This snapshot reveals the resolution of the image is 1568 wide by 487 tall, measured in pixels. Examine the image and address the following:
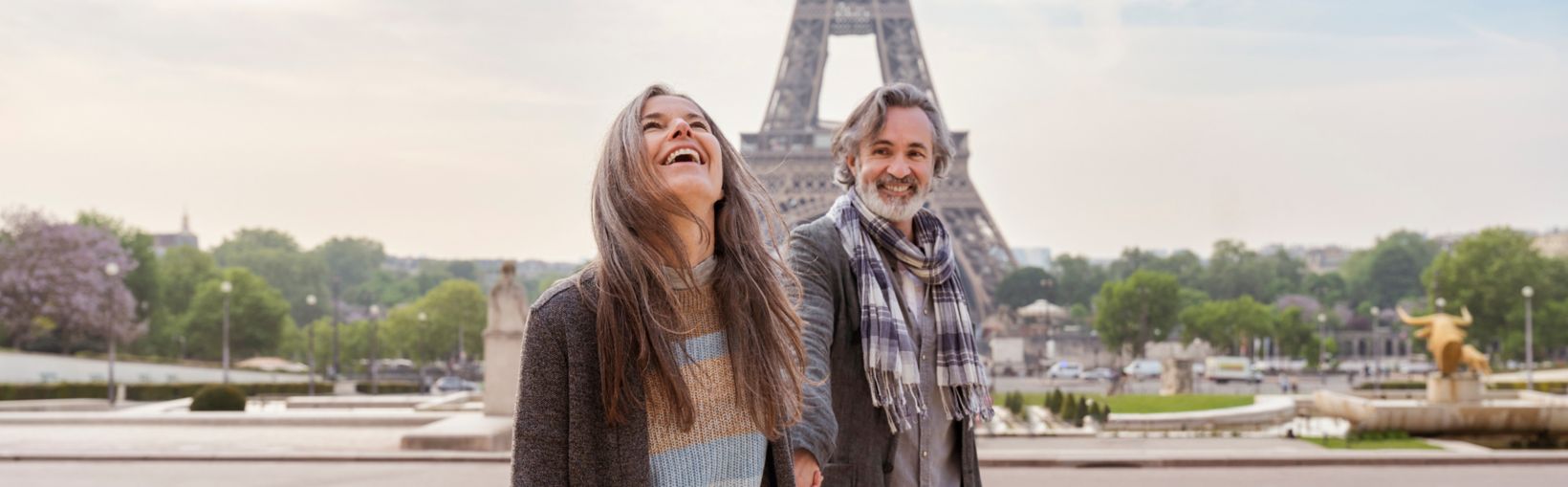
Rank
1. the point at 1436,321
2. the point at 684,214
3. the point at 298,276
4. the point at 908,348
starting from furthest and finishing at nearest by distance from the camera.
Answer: the point at 298,276 < the point at 1436,321 < the point at 908,348 < the point at 684,214

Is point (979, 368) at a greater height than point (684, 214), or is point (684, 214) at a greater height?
point (684, 214)

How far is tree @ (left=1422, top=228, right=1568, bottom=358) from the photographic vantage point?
223 feet

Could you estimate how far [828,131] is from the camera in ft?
191

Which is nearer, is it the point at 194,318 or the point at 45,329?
the point at 45,329

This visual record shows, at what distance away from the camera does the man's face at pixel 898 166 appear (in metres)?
3.92

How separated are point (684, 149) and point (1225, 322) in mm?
78003

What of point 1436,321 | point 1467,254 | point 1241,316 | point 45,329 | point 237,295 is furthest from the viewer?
point 1241,316

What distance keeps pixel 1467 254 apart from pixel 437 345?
48.6 m

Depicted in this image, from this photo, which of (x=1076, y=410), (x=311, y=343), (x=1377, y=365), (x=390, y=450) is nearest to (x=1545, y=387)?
(x=1377, y=365)

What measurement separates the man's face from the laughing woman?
4.06 ft

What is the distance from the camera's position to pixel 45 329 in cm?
4691

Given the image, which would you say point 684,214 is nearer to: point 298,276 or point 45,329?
point 45,329

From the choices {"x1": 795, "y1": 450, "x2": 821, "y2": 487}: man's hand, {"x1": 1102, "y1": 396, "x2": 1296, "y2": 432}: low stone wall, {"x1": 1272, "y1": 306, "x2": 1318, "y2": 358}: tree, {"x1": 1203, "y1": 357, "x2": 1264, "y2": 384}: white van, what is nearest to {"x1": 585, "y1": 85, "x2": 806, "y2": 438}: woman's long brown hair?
{"x1": 795, "y1": 450, "x2": 821, "y2": 487}: man's hand

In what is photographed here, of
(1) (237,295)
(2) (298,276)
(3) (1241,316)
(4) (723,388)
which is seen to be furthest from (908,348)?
(2) (298,276)
